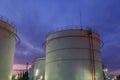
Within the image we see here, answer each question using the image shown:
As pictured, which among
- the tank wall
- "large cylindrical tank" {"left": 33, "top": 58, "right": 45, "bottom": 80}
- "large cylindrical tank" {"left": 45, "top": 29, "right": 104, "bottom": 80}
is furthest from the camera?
"large cylindrical tank" {"left": 33, "top": 58, "right": 45, "bottom": 80}

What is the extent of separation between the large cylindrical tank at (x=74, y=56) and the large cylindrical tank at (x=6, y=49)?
18.8 ft

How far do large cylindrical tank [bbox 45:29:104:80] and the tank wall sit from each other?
576cm

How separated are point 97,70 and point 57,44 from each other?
247 inches

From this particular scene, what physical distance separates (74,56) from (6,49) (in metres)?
8.34

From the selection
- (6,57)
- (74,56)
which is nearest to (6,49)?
(6,57)

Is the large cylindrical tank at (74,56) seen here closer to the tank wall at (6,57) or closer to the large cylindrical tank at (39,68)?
the tank wall at (6,57)

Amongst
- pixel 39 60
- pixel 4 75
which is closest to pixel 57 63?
pixel 4 75

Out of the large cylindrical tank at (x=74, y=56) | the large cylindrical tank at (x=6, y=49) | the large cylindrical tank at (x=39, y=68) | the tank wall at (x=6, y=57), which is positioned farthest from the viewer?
the large cylindrical tank at (x=39, y=68)

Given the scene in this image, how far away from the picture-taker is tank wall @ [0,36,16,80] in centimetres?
2108

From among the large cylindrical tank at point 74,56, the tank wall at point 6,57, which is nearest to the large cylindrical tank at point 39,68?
the large cylindrical tank at point 74,56

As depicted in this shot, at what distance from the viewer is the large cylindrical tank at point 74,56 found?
23.4 meters

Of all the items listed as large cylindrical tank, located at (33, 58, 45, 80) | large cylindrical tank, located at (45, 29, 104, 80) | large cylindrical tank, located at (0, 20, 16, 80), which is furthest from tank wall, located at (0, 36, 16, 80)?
large cylindrical tank, located at (33, 58, 45, 80)

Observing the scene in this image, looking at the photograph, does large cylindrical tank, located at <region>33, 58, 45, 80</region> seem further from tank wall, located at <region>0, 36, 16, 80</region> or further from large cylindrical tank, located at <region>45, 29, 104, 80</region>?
tank wall, located at <region>0, 36, 16, 80</region>

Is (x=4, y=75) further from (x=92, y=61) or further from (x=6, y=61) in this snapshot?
(x=92, y=61)
